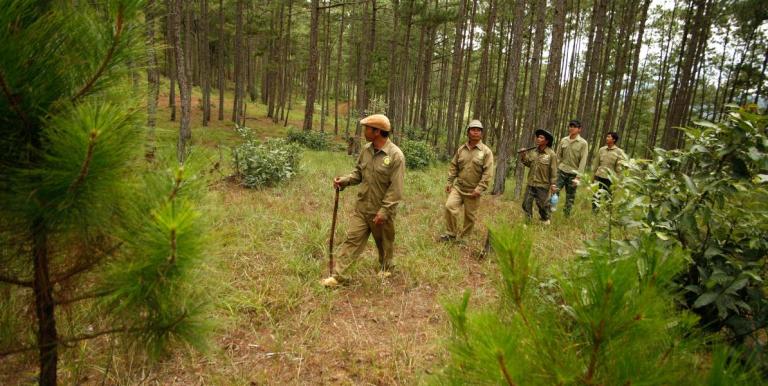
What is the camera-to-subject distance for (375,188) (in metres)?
4.37

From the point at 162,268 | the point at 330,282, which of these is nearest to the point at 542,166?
the point at 330,282

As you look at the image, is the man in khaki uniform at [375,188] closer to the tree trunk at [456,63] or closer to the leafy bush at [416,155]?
the leafy bush at [416,155]

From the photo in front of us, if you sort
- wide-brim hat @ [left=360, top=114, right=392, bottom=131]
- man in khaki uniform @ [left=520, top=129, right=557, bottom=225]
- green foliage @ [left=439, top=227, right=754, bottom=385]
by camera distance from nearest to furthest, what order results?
green foliage @ [left=439, top=227, right=754, bottom=385] → wide-brim hat @ [left=360, top=114, right=392, bottom=131] → man in khaki uniform @ [left=520, top=129, right=557, bottom=225]

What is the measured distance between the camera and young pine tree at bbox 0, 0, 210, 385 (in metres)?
1.13

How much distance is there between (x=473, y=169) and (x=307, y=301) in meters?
3.29

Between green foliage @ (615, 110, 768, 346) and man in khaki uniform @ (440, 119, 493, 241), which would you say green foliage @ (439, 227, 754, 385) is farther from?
man in khaki uniform @ (440, 119, 493, 241)

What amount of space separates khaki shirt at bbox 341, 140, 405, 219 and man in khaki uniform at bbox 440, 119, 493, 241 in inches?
72.3

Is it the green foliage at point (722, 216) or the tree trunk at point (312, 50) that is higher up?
the tree trunk at point (312, 50)

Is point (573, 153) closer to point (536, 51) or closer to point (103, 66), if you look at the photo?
point (536, 51)

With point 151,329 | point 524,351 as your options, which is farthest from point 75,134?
point 524,351

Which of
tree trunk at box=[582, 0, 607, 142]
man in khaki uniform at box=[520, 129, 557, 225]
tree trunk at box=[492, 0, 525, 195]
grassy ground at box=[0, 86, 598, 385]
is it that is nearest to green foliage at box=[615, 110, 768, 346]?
grassy ground at box=[0, 86, 598, 385]

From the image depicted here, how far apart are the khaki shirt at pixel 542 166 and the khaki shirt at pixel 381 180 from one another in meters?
3.58

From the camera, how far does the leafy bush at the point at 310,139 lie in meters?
18.0

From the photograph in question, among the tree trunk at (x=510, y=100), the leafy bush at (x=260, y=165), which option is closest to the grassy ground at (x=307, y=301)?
the leafy bush at (x=260, y=165)
